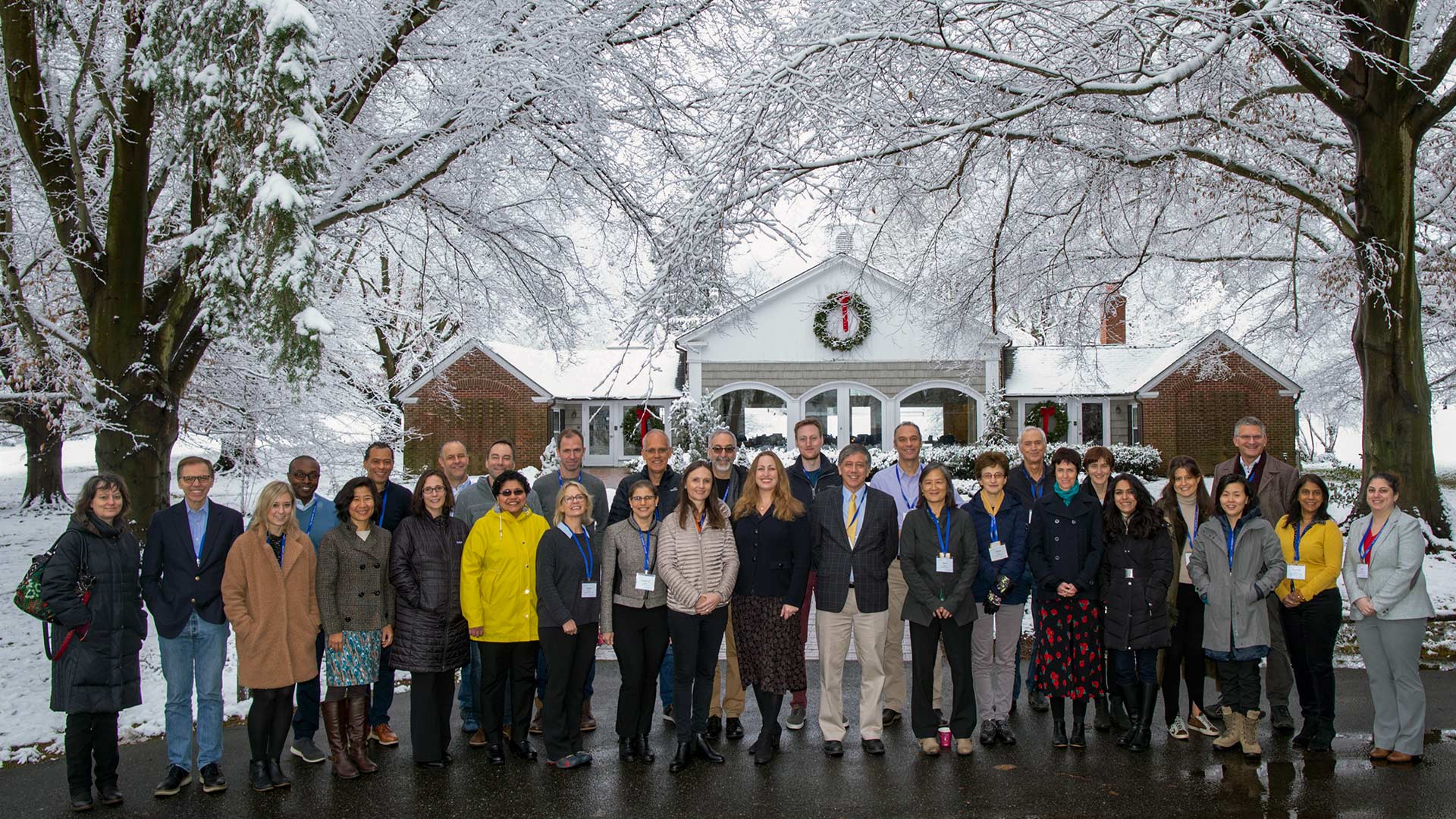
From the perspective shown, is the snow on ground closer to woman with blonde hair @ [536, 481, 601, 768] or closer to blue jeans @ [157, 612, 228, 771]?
blue jeans @ [157, 612, 228, 771]

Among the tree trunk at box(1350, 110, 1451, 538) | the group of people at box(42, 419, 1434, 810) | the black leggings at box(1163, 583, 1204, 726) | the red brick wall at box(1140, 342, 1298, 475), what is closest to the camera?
the group of people at box(42, 419, 1434, 810)

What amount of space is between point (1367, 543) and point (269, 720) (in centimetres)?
636

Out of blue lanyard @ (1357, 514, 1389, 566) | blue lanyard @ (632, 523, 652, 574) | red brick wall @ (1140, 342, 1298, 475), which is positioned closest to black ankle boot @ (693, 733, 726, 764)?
blue lanyard @ (632, 523, 652, 574)

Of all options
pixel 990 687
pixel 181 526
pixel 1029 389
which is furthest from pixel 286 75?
pixel 1029 389

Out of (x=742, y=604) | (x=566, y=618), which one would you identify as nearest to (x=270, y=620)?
(x=566, y=618)

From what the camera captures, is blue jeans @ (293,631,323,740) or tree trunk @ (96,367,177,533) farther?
tree trunk @ (96,367,177,533)

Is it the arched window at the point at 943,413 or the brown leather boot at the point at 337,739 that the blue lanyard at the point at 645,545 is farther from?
the arched window at the point at 943,413

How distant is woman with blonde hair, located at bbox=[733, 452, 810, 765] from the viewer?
221 inches

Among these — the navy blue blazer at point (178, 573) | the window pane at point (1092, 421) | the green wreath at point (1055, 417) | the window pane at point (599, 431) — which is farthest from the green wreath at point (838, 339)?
the navy blue blazer at point (178, 573)

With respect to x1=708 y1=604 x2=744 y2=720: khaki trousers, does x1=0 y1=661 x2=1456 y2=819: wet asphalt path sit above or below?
below

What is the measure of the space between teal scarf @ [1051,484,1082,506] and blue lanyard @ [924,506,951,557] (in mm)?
795

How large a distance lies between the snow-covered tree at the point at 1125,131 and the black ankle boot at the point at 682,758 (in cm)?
307

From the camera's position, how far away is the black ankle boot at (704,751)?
17.7 feet

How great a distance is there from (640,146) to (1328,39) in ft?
19.8
